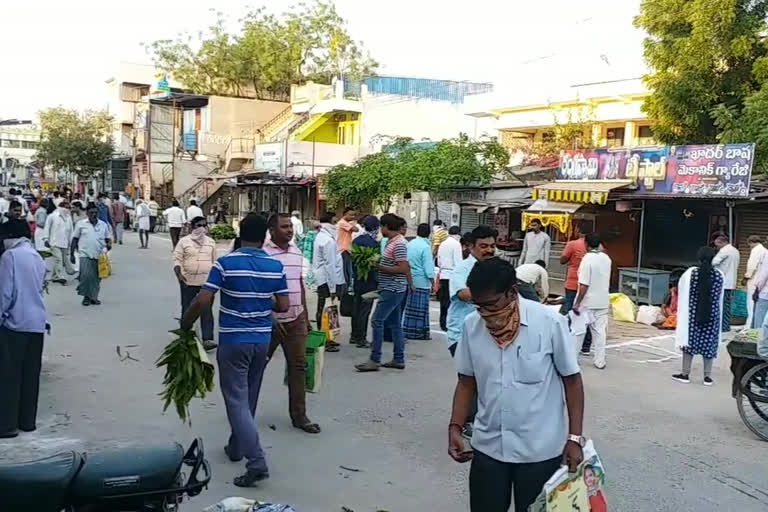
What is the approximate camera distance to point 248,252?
5.13 meters

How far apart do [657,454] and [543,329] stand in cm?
Answer: 355

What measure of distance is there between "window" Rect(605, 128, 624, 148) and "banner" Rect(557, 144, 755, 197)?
7.15m

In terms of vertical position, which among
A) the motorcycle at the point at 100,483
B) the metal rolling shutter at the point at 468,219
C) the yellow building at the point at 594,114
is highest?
the yellow building at the point at 594,114

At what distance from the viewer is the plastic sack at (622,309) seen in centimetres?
1334

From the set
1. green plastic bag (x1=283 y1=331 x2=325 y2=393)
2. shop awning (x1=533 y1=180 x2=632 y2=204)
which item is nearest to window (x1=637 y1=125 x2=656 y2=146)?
shop awning (x1=533 y1=180 x2=632 y2=204)

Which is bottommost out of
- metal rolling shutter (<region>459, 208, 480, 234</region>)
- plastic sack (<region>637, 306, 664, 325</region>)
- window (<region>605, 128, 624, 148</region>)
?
plastic sack (<region>637, 306, 664, 325</region>)

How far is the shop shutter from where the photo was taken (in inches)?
554

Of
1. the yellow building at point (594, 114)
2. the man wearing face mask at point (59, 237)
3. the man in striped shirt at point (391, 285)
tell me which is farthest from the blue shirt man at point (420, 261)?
the yellow building at point (594, 114)

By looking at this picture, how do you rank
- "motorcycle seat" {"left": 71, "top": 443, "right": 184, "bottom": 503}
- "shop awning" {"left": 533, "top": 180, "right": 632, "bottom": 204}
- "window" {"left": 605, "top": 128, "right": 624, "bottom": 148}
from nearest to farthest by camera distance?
1. "motorcycle seat" {"left": 71, "top": 443, "right": 184, "bottom": 503}
2. "shop awning" {"left": 533, "top": 180, "right": 632, "bottom": 204}
3. "window" {"left": 605, "top": 128, "right": 624, "bottom": 148}

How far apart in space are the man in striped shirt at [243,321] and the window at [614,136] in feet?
63.9

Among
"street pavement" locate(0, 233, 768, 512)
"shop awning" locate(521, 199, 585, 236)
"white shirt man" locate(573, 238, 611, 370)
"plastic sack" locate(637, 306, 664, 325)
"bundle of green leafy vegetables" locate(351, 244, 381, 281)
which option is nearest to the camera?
"street pavement" locate(0, 233, 768, 512)

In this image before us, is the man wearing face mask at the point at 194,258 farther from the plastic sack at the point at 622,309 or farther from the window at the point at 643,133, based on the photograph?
the window at the point at 643,133

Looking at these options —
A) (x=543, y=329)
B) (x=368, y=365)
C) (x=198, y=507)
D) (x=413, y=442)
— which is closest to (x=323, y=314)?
(x=368, y=365)

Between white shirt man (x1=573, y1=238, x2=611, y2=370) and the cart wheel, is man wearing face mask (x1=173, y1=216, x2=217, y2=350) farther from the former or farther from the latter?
the cart wheel
